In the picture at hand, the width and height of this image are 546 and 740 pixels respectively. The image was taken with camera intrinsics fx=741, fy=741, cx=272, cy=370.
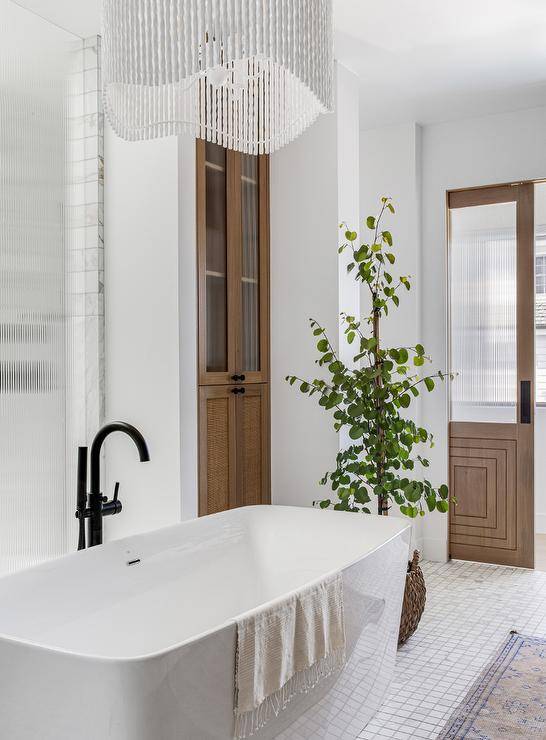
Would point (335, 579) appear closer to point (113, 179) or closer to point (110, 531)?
point (110, 531)

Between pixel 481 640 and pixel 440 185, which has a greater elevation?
pixel 440 185

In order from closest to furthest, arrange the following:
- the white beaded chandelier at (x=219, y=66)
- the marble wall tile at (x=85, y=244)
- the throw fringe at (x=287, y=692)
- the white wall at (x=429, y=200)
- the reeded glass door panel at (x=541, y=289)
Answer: the white beaded chandelier at (x=219, y=66), the throw fringe at (x=287, y=692), the marble wall tile at (x=85, y=244), the white wall at (x=429, y=200), the reeded glass door panel at (x=541, y=289)

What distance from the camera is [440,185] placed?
4.45 metres

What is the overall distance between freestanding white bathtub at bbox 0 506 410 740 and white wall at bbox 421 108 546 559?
6.25 ft

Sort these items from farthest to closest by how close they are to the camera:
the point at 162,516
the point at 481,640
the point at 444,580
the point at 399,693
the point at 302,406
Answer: the point at 444,580 < the point at 302,406 < the point at 481,640 < the point at 162,516 < the point at 399,693

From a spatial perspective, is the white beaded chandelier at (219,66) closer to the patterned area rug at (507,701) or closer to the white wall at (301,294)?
the white wall at (301,294)

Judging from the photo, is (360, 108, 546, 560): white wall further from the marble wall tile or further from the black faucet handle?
the black faucet handle

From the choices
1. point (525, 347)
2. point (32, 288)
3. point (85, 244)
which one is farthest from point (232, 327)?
point (525, 347)

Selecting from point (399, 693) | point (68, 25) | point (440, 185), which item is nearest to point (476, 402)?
point (440, 185)

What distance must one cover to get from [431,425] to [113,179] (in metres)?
2.40

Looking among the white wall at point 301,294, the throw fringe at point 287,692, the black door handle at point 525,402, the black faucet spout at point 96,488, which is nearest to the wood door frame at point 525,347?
the black door handle at point 525,402

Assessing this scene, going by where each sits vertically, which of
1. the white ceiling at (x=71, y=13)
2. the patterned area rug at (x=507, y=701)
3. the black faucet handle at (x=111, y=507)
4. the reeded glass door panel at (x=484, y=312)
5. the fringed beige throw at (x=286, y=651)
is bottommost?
the patterned area rug at (x=507, y=701)

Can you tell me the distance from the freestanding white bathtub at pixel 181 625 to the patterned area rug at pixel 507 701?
35 cm

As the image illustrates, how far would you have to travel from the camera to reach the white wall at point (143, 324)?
117 inches
